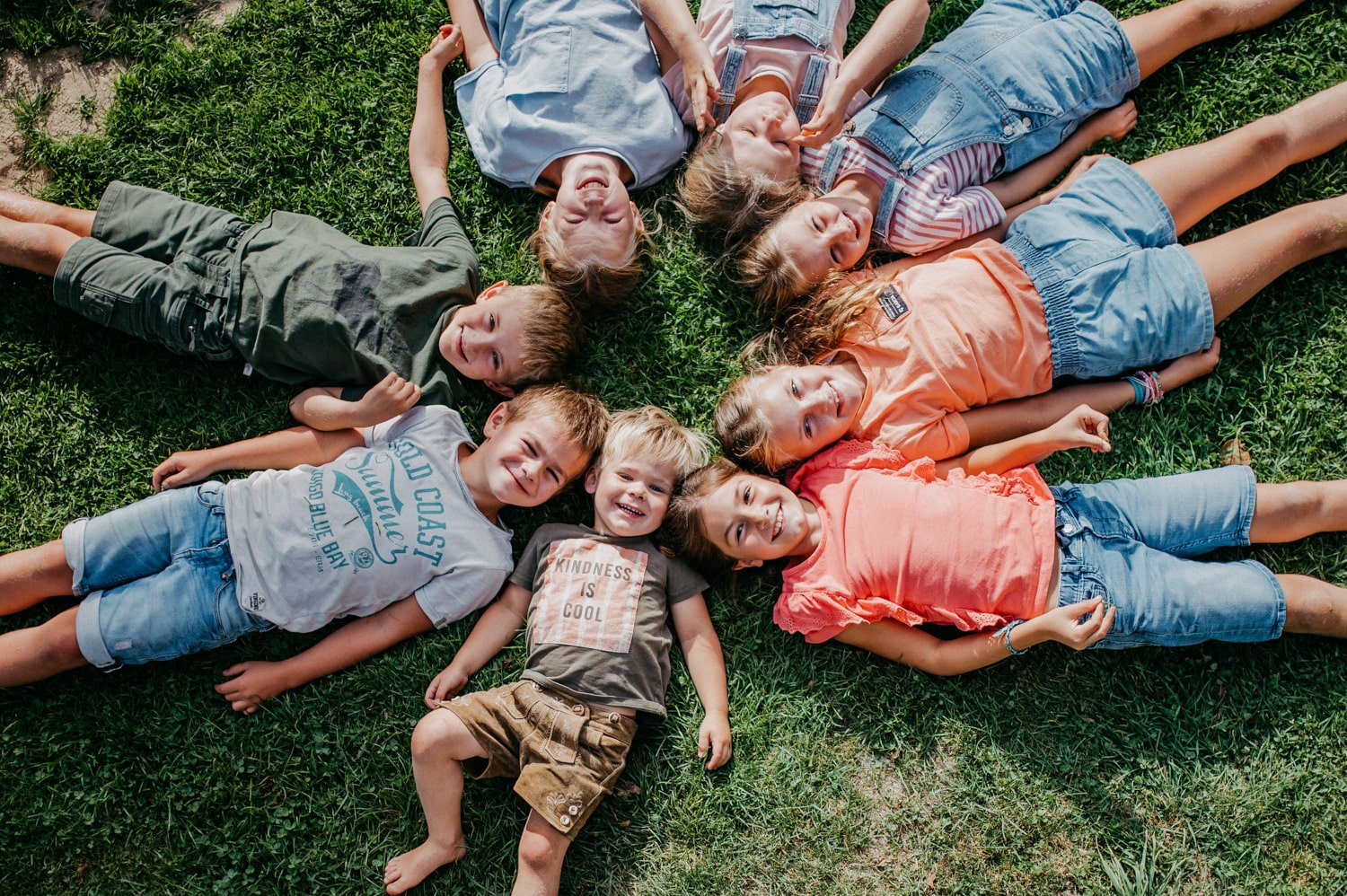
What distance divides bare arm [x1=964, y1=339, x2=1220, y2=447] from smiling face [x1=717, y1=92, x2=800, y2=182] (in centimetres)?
138

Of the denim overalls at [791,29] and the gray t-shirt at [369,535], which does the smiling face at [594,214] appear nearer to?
the denim overalls at [791,29]

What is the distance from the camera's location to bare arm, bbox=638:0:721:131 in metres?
3.72

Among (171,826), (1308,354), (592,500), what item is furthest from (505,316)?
(1308,354)

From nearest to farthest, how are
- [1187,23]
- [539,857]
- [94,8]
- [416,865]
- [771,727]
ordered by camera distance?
[539,857] → [416,865] → [771,727] → [1187,23] → [94,8]

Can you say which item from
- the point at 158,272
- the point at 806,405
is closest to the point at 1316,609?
the point at 806,405

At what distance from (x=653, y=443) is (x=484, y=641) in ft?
3.65

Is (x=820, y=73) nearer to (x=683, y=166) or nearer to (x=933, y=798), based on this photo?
(x=683, y=166)

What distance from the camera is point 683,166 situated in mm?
4020

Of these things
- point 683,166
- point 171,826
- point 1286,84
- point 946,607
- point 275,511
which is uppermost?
point 1286,84

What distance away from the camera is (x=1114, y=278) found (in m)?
3.47

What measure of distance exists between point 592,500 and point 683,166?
1.66 metres

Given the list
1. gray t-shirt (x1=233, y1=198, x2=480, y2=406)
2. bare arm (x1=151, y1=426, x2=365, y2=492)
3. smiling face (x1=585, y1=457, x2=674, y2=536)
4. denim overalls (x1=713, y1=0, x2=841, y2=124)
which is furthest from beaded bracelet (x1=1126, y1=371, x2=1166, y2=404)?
bare arm (x1=151, y1=426, x2=365, y2=492)

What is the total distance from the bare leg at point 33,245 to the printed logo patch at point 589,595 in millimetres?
2488

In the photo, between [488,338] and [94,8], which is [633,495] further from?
[94,8]
